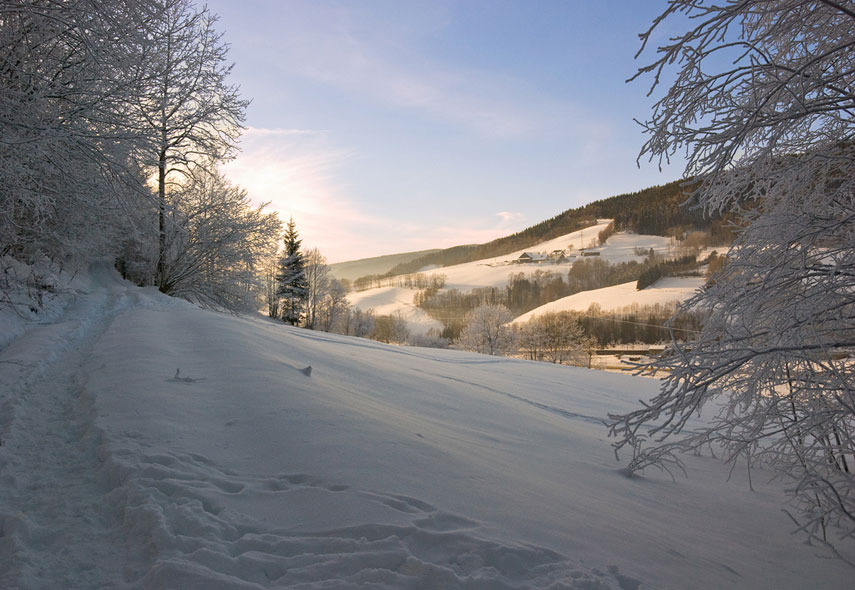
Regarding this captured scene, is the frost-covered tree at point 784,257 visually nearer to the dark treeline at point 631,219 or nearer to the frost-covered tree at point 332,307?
the frost-covered tree at point 332,307

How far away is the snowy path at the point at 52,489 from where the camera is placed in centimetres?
237

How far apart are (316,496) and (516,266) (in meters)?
175

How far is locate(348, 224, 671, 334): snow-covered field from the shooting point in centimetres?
14575

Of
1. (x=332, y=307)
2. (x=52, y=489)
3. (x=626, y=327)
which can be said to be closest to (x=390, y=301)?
(x=626, y=327)

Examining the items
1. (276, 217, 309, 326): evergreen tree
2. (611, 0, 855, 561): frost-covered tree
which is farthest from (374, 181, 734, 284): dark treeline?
(611, 0, 855, 561): frost-covered tree

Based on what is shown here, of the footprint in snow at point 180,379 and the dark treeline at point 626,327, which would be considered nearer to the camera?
the footprint in snow at point 180,379

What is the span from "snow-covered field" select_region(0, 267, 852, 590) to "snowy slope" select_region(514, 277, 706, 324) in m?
78.4

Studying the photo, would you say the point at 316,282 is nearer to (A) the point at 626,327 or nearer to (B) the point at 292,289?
(B) the point at 292,289

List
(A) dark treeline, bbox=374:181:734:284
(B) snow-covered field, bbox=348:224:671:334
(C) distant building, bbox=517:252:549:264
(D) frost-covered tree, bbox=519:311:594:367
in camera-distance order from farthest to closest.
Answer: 1. (C) distant building, bbox=517:252:549:264
2. (B) snow-covered field, bbox=348:224:671:334
3. (A) dark treeline, bbox=374:181:734:284
4. (D) frost-covered tree, bbox=519:311:594:367

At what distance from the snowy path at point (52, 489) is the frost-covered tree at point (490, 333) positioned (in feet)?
146

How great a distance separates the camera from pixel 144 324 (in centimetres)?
854

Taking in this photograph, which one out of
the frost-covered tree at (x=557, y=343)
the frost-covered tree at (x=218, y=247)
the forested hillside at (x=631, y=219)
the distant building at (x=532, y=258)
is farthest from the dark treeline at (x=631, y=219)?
the frost-covered tree at (x=218, y=247)

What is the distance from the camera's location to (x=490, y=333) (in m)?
49.1

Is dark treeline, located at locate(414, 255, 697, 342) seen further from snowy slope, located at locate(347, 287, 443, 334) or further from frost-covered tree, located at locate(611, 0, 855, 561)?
frost-covered tree, located at locate(611, 0, 855, 561)
